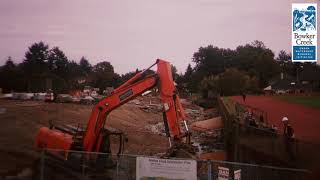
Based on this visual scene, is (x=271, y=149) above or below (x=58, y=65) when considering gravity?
below

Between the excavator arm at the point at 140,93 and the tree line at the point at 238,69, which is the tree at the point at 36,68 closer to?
the tree line at the point at 238,69

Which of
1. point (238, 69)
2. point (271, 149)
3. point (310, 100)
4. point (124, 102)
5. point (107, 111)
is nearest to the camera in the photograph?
point (271, 149)

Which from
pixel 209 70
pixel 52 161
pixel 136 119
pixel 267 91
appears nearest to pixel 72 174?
pixel 52 161

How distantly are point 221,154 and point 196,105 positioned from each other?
105 feet

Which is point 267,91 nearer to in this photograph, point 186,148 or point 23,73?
point 186,148

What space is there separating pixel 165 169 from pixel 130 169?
1704mm

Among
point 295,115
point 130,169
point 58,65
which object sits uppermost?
point 58,65

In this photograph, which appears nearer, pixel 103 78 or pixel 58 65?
pixel 103 78

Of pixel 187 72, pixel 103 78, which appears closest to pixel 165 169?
pixel 187 72

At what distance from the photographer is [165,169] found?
11406 mm

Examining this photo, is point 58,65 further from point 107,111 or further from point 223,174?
point 223,174

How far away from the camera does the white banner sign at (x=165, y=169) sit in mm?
11066

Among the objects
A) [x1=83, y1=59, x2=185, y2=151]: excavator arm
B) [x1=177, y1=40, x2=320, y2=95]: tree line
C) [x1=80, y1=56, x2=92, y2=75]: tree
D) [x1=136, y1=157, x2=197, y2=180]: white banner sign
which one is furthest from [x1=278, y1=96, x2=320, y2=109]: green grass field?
[x1=80, y1=56, x2=92, y2=75]: tree

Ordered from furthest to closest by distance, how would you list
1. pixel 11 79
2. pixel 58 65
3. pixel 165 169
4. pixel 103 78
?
pixel 58 65
pixel 103 78
pixel 11 79
pixel 165 169
